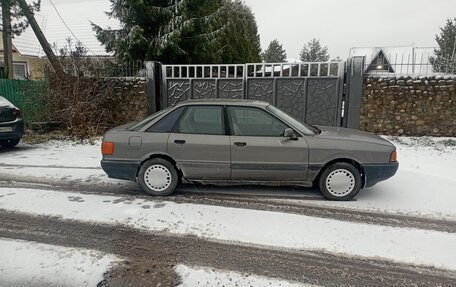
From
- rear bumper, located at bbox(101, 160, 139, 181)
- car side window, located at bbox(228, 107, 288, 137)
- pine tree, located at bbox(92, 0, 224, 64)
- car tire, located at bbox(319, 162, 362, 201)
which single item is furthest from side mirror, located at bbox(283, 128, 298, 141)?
pine tree, located at bbox(92, 0, 224, 64)

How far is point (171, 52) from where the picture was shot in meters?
10.8

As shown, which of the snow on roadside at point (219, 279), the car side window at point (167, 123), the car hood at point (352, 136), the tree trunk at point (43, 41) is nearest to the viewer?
the snow on roadside at point (219, 279)

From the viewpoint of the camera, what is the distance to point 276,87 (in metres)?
9.05

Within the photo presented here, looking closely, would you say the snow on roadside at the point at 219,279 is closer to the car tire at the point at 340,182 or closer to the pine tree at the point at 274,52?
the car tire at the point at 340,182

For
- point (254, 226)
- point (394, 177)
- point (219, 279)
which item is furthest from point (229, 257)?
point (394, 177)

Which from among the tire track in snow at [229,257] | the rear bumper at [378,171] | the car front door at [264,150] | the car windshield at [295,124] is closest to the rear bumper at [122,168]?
the tire track in snow at [229,257]

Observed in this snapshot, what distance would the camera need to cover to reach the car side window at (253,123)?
14.5 feet

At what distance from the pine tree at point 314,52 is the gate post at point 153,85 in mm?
73687

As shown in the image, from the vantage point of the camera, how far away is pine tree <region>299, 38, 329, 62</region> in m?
77.4

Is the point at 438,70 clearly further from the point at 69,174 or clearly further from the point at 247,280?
→ the point at 69,174

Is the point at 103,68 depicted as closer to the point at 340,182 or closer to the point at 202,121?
the point at 202,121

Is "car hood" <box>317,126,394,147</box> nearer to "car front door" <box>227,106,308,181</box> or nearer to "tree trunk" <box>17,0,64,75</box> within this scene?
"car front door" <box>227,106,308,181</box>

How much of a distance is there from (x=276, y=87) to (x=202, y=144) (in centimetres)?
533

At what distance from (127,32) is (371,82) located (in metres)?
8.59
